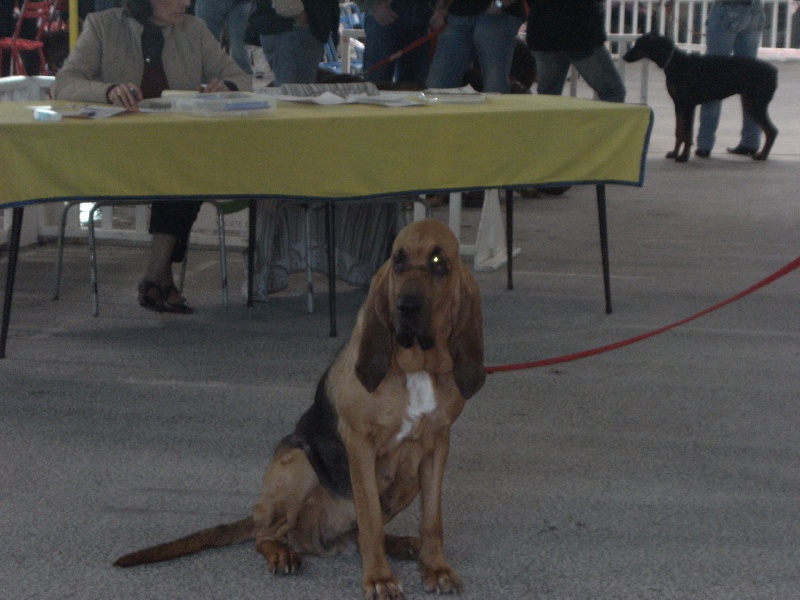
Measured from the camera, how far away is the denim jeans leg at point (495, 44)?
792 centimetres

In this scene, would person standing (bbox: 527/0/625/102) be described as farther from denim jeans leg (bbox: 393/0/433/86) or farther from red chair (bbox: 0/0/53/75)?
red chair (bbox: 0/0/53/75)

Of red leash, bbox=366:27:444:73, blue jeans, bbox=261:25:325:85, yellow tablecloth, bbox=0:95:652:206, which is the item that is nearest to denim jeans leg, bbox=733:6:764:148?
red leash, bbox=366:27:444:73

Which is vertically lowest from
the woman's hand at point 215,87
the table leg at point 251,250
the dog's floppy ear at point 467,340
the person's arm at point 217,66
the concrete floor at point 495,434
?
the concrete floor at point 495,434

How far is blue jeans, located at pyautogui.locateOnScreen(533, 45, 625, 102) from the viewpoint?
8438mm

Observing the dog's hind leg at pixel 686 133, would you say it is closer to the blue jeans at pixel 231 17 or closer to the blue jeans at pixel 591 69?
the blue jeans at pixel 591 69

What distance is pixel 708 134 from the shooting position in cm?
1117

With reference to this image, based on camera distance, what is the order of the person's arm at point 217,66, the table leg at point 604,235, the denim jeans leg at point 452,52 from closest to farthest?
the table leg at point 604,235, the person's arm at point 217,66, the denim jeans leg at point 452,52

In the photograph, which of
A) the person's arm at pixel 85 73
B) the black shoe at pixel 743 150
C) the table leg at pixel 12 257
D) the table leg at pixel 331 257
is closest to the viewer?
the table leg at pixel 12 257

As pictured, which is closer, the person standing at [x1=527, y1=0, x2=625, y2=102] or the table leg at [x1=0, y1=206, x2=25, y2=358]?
the table leg at [x1=0, y1=206, x2=25, y2=358]

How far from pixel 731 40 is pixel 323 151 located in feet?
23.4

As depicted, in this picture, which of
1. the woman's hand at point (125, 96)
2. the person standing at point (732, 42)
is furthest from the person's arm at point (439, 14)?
the woman's hand at point (125, 96)

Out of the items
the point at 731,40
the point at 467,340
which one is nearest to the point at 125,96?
the point at 467,340

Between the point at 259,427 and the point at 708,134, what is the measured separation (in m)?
7.87

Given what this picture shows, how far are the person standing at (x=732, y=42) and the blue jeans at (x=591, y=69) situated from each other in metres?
2.41
